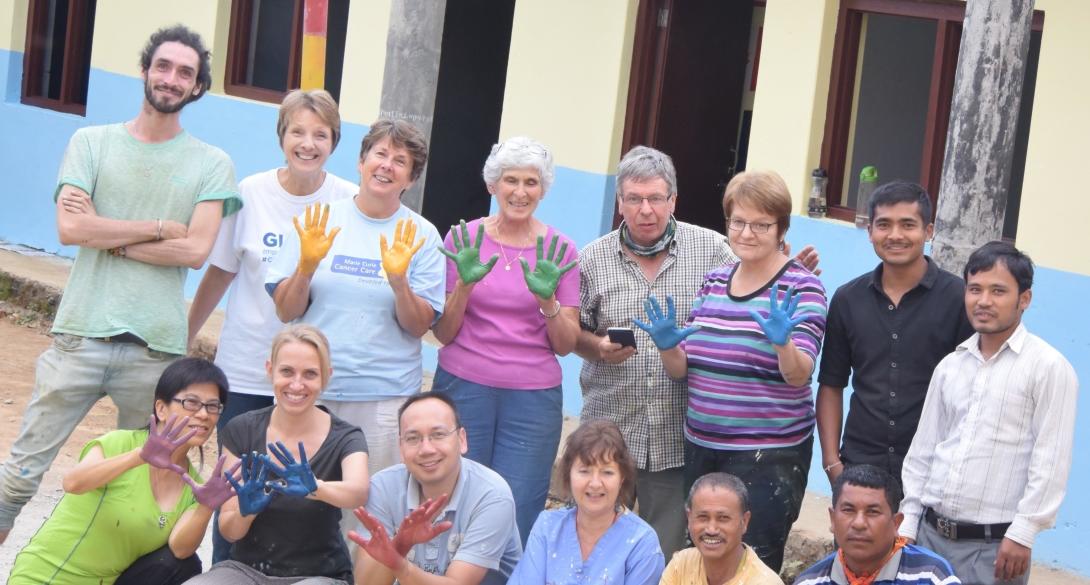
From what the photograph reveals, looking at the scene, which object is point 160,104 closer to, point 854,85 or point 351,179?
point 854,85

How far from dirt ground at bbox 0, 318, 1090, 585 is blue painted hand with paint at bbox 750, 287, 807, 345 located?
2214 mm

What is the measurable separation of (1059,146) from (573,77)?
2.78m

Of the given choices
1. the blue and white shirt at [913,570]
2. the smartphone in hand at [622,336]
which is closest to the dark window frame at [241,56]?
the smartphone in hand at [622,336]

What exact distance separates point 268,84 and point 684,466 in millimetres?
6198

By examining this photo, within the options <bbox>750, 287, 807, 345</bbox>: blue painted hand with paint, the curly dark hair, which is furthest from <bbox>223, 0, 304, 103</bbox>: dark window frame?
<bbox>750, 287, 807, 345</bbox>: blue painted hand with paint

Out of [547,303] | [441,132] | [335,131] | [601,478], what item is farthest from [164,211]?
[441,132]

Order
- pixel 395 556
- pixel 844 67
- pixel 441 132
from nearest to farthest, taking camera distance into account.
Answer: pixel 395 556, pixel 844 67, pixel 441 132

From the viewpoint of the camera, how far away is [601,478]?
163 inches

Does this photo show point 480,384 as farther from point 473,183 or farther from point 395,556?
point 473,183

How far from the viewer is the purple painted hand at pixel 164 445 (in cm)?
425

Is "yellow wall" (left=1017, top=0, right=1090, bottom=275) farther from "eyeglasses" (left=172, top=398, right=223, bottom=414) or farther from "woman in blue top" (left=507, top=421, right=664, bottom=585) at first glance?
"eyeglasses" (left=172, top=398, right=223, bottom=414)

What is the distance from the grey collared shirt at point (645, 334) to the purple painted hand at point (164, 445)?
1.29 meters

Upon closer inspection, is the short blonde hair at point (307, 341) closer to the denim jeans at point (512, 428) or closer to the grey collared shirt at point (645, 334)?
the denim jeans at point (512, 428)

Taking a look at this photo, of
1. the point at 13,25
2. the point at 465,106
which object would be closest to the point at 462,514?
the point at 465,106
